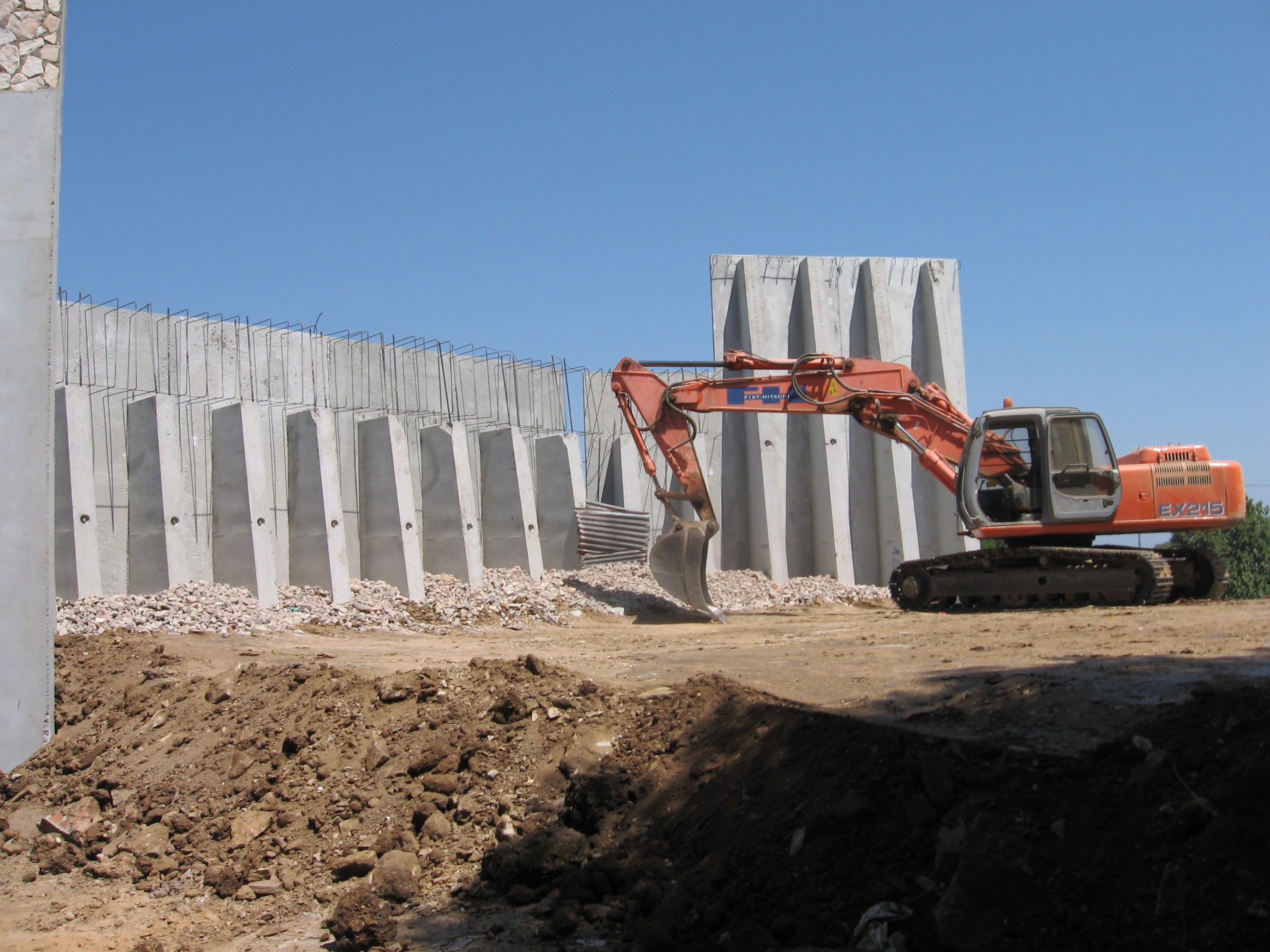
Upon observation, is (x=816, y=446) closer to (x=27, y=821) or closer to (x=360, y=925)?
(x=27, y=821)

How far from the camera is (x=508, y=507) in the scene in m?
17.6

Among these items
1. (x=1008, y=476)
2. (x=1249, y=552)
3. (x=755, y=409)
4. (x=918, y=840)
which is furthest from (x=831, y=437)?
(x=1249, y=552)

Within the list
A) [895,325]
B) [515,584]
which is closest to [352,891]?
[515,584]

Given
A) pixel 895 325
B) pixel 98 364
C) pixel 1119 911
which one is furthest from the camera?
pixel 895 325

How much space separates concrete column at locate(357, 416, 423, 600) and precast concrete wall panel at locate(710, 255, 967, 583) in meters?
6.15

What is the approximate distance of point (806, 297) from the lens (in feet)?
64.4

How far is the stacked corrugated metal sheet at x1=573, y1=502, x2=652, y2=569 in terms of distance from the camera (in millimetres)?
18094

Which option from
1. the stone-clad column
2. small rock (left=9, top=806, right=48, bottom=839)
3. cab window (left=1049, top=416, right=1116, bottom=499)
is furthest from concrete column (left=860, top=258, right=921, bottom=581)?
small rock (left=9, top=806, right=48, bottom=839)

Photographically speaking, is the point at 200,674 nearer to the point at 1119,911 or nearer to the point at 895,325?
the point at 1119,911

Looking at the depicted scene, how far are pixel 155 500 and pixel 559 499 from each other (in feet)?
22.2

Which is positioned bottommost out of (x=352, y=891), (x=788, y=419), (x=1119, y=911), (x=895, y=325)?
(x=352, y=891)

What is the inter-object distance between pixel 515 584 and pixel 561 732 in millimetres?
9575

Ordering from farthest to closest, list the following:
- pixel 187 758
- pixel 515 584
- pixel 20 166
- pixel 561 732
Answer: pixel 515 584 → pixel 20 166 → pixel 187 758 → pixel 561 732

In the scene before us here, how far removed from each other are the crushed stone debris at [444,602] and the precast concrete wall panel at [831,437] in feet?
2.84
